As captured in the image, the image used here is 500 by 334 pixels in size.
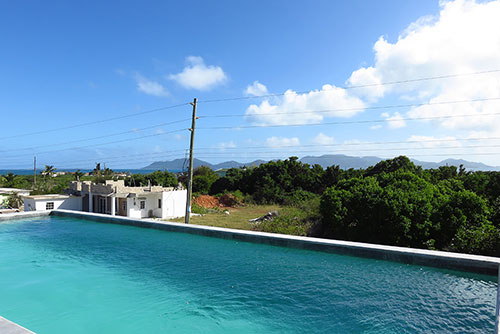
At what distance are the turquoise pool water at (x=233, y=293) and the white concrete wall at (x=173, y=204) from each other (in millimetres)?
12266

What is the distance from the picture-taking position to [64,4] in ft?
46.5

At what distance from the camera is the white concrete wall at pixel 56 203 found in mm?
18859

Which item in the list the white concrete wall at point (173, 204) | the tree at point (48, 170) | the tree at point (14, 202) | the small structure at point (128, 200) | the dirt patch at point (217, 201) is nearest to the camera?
the small structure at point (128, 200)

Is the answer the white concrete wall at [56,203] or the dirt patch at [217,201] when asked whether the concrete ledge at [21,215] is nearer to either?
the white concrete wall at [56,203]

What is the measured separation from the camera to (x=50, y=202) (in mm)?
19469

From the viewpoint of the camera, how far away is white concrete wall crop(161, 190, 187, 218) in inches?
838

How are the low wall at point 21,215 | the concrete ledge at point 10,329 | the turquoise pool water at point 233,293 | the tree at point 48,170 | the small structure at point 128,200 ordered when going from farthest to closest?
the tree at point 48,170 < the small structure at point 128,200 < the low wall at point 21,215 < the turquoise pool water at point 233,293 < the concrete ledge at point 10,329

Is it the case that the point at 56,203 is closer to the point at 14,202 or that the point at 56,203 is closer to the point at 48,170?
the point at 14,202

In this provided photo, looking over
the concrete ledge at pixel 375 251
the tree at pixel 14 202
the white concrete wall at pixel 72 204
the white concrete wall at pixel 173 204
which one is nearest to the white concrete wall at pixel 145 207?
the white concrete wall at pixel 173 204

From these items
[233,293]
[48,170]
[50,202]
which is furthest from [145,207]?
[48,170]

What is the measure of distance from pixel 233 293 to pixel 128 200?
16.2 metres

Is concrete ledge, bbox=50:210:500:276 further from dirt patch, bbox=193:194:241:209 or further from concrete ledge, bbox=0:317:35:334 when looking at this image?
dirt patch, bbox=193:194:241:209

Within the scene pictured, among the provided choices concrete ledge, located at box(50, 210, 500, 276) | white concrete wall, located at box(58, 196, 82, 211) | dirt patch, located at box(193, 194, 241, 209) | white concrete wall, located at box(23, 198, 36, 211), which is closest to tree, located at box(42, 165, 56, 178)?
white concrete wall, located at box(58, 196, 82, 211)

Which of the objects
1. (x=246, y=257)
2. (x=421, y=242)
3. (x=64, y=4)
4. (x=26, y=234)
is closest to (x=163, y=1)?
(x=64, y=4)
